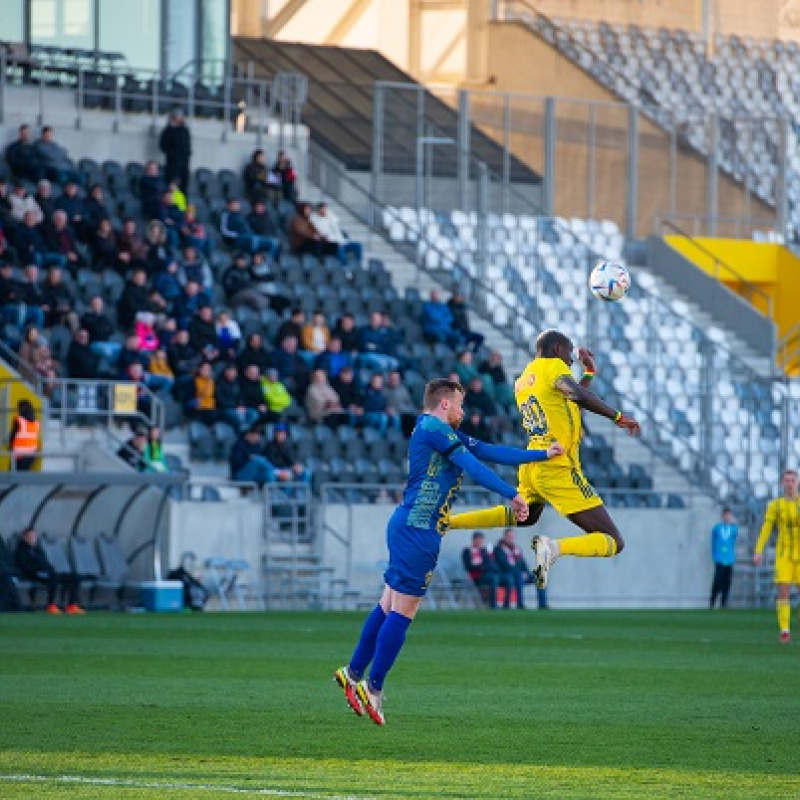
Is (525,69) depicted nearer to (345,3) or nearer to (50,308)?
(345,3)

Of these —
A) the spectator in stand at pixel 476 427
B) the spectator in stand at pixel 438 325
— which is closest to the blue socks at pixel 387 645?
the spectator in stand at pixel 476 427

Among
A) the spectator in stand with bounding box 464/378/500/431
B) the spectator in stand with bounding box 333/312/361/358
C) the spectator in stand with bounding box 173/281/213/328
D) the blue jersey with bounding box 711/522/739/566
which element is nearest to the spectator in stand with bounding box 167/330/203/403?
the spectator in stand with bounding box 173/281/213/328

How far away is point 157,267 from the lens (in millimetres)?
31156

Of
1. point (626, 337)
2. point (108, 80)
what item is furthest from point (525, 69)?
point (108, 80)

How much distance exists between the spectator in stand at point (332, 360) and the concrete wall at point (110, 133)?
14.6 feet

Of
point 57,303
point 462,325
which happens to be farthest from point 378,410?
point 57,303

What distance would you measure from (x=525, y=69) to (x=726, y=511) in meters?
13.6

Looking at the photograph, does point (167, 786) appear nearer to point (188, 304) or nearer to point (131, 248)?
point (188, 304)

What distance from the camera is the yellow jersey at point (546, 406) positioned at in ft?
47.0

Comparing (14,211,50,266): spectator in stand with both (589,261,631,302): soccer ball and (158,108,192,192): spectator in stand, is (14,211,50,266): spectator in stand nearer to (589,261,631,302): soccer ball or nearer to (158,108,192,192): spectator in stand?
(158,108,192,192): spectator in stand

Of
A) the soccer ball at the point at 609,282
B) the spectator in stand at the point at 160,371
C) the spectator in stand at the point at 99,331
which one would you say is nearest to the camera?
the soccer ball at the point at 609,282

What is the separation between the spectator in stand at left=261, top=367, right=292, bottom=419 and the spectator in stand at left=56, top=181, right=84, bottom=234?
3.37 meters

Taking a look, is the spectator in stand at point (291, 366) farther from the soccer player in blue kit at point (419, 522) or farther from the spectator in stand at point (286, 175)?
the soccer player in blue kit at point (419, 522)

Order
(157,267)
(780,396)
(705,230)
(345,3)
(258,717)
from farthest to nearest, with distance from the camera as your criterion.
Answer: (345,3)
(705,230)
(780,396)
(157,267)
(258,717)
